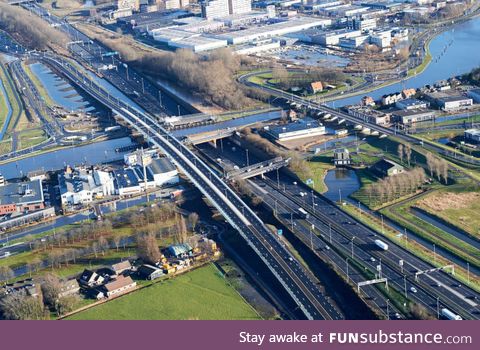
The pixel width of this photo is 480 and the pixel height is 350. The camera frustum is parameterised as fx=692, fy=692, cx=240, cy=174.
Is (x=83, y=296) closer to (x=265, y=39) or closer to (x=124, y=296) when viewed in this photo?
(x=124, y=296)

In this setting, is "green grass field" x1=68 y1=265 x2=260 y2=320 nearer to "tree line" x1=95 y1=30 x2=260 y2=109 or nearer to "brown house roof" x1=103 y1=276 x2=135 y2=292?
"brown house roof" x1=103 y1=276 x2=135 y2=292

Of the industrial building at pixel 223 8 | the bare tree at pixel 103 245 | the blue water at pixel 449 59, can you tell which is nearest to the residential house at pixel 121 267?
the bare tree at pixel 103 245

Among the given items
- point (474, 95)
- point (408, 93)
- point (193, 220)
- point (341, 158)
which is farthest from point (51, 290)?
point (474, 95)

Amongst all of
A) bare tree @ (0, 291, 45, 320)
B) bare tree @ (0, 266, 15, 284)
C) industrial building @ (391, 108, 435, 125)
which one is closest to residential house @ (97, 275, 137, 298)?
bare tree @ (0, 291, 45, 320)

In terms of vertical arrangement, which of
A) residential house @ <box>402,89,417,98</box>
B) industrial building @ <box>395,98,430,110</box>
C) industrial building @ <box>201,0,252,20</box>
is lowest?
industrial building @ <box>395,98,430,110</box>

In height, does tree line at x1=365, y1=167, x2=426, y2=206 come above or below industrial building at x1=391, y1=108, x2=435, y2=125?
below

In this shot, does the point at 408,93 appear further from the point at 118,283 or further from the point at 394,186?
the point at 118,283
